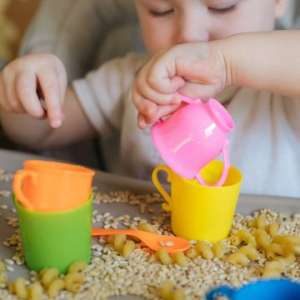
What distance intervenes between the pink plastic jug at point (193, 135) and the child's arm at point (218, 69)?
4 cm

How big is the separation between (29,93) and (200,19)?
10.0 inches

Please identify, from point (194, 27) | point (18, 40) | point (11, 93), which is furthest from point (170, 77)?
point (18, 40)

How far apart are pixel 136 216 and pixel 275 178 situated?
0.28 m

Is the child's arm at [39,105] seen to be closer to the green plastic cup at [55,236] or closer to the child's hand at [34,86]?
the child's hand at [34,86]

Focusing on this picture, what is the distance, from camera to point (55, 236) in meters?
0.73

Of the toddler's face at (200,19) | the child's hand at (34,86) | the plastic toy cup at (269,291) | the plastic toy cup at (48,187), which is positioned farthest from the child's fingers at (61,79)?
the plastic toy cup at (269,291)

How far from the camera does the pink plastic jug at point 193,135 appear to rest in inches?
30.8

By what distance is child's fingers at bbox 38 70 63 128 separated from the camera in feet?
2.96

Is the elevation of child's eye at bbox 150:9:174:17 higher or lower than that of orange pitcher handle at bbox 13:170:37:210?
higher

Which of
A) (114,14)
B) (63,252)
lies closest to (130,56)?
(114,14)

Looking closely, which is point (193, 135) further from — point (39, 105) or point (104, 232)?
point (39, 105)

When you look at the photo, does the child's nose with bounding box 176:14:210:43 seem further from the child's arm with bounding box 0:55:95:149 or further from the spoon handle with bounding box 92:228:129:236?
the spoon handle with bounding box 92:228:129:236

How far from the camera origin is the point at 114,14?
1.26 m

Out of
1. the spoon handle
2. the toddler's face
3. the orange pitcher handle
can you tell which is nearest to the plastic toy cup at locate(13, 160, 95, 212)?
the orange pitcher handle
